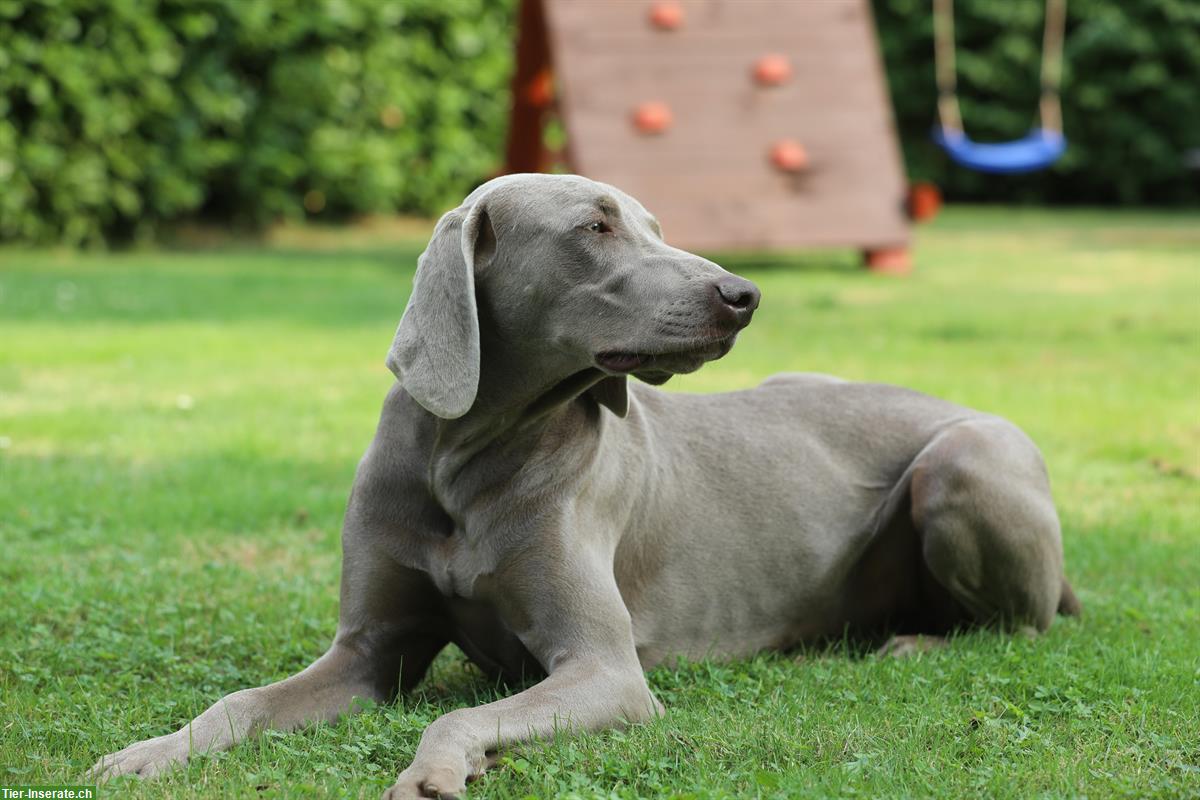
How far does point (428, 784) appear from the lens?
2.97m

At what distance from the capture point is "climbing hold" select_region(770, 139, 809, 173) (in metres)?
12.8

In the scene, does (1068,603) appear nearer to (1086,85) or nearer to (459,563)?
(459,563)

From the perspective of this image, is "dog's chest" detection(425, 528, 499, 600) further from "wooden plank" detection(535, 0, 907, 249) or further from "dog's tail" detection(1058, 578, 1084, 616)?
"wooden plank" detection(535, 0, 907, 249)

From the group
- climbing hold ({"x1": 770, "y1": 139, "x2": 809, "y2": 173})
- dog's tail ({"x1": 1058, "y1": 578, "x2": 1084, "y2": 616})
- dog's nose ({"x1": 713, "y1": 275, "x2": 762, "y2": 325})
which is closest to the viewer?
dog's nose ({"x1": 713, "y1": 275, "x2": 762, "y2": 325})

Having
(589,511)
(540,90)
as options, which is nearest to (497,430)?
(589,511)

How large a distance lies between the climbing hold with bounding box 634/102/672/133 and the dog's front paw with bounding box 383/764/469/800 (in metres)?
9.83

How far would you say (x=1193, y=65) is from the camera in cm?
2078

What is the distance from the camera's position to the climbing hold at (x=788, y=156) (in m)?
12.8

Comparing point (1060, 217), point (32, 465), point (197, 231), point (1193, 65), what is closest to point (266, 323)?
point (32, 465)

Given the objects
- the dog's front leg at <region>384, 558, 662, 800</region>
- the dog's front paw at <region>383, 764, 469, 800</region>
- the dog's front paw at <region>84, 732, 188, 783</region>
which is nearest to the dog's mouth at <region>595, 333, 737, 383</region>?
the dog's front leg at <region>384, 558, 662, 800</region>

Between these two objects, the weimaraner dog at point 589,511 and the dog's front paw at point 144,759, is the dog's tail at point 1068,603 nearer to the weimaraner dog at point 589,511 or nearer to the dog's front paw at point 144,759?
the weimaraner dog at point 589,511

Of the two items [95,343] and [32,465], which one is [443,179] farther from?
[32,465]

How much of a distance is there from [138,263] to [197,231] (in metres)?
2.29

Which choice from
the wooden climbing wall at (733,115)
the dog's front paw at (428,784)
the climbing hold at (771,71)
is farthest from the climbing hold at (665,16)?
the dog's front paw at (428,784)
